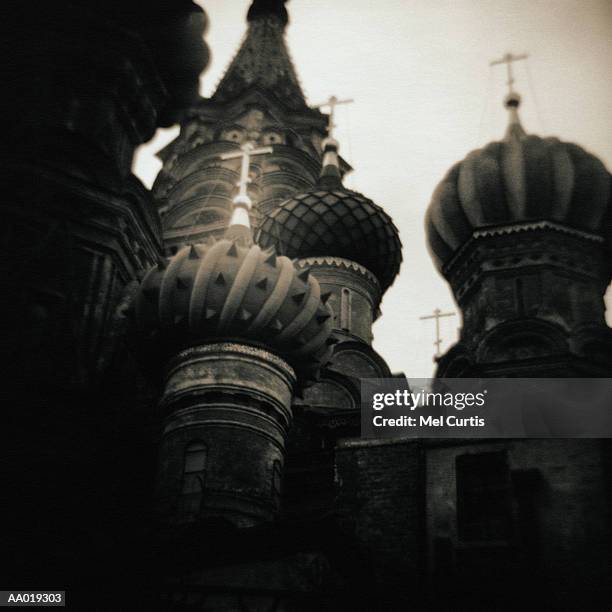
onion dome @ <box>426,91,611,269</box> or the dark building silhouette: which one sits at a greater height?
onion dome @ <box>426,91,611,269</box>

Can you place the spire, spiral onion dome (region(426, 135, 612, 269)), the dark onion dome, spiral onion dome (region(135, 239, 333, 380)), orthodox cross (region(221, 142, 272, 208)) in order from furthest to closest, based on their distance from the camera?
the spire < the dark onion dome < spiral onion dome (region(426, 135, 612, 269)) < orthodox cross (region(221, 142, 272, 208)) < spiral onion dome (region(135, 239, 333, 380))

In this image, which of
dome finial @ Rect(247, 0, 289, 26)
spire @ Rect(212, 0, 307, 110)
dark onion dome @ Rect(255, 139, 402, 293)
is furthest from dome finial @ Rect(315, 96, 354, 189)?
dome finial @ Rect(247, 0, 289, 26)

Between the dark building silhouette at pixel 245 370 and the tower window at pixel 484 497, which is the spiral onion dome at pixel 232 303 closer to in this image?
the dark building silhouette at pixel 245 370

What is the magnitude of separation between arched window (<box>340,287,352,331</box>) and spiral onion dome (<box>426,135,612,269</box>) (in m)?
3.30

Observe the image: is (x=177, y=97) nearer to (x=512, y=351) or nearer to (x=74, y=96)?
(x=74, y=96)

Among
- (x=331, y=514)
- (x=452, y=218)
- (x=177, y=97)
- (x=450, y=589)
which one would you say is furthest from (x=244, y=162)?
→ (x=450, y=589)

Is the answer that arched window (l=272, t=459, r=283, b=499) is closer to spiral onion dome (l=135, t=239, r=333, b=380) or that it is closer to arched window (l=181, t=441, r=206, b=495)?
arched window (l=181, t=441, r=206, b=495)

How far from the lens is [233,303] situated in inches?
568

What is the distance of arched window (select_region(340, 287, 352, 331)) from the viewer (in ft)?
69.4

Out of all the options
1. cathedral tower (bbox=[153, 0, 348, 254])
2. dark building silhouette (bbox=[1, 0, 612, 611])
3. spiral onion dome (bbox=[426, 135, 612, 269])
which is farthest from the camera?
cathedral tower (bbox=[153, 0, 348, 254])

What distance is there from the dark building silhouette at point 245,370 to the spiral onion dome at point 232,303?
0.03m

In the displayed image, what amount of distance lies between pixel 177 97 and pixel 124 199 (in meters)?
2.92

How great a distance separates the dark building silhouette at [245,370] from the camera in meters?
11.4

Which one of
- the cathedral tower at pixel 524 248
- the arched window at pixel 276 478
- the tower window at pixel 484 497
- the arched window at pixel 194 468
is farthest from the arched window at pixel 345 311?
the tower window at pixel 484 497
